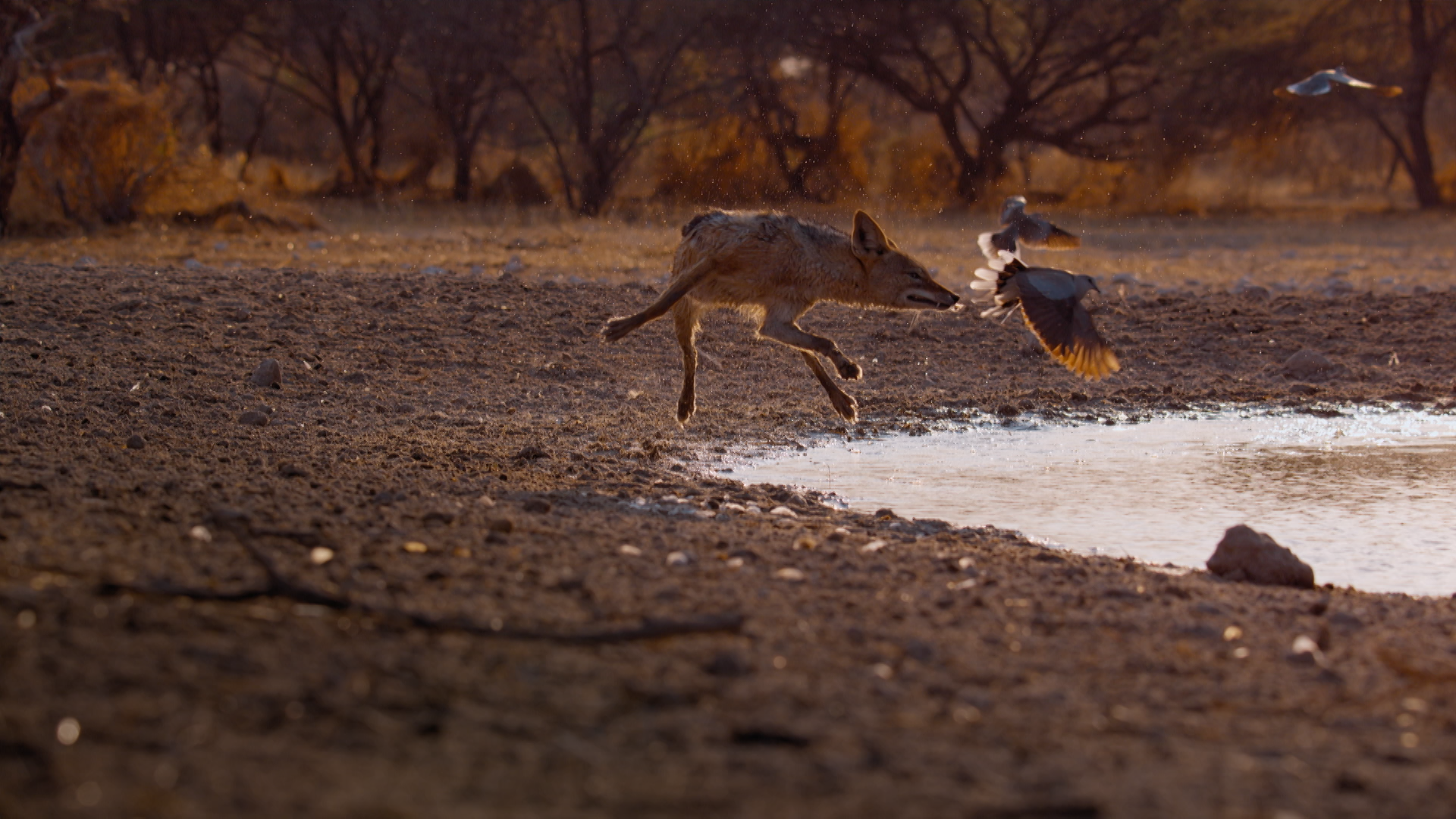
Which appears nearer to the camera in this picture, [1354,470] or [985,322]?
[1354,470]

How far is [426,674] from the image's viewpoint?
3.27 meters

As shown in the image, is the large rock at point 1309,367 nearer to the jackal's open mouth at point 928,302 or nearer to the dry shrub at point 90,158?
the jackal's open mouth at point 928,302

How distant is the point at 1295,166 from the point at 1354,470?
31.7m

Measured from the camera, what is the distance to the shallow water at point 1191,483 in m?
6.09

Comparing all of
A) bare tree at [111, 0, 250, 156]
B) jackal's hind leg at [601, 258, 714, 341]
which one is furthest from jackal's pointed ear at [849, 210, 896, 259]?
bare tree at [111, 0, 250, 156]

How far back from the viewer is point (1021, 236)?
811 centimetres

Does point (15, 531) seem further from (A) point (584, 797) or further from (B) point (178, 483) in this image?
(A) point (584, 797)

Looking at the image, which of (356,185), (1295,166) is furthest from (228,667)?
(1295,166)

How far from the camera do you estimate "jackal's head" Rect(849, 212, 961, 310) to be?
8016 mm

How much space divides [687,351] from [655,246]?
27.2ft

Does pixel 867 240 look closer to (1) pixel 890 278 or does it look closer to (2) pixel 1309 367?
(1) pixel 890 278

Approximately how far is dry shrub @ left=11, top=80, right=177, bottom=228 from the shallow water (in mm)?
12457

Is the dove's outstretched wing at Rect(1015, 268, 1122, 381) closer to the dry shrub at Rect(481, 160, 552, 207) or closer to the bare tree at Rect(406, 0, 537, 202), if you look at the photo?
the bare tree at Rect(406, 0, 537, 202)

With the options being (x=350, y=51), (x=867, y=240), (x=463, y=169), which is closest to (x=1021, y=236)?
(x=867, y=240)
